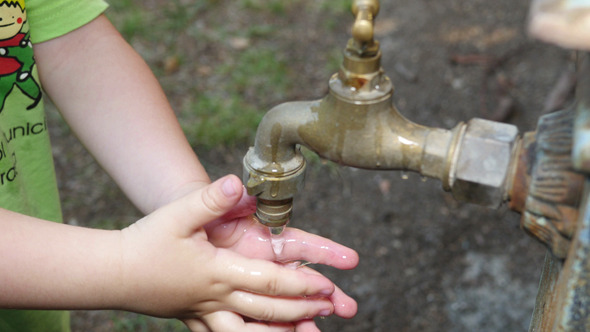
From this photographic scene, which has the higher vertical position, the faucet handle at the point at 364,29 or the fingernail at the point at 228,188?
the faucet handle at the point at 364,29

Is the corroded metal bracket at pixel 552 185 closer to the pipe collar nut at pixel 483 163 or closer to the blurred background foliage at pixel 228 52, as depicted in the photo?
the pipe collar nut at pixel 483 163

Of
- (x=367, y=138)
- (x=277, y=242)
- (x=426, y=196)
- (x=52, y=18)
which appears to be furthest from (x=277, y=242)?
(x=426, y=196)

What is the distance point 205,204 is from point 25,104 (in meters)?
0.37

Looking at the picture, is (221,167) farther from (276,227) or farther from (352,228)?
(276,227)

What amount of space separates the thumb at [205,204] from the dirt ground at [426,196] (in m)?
0.93

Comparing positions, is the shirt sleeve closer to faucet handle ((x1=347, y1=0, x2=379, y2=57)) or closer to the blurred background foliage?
faucet handle ((x1=347, y1=0, x2=379, y2=57))

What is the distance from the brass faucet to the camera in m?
0.63

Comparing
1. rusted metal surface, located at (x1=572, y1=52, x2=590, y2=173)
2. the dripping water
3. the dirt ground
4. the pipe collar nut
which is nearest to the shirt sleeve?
the dripping water

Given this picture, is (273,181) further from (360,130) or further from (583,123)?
(583,123)

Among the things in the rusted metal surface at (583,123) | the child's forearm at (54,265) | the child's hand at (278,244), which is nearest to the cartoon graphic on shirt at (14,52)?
the child's forearm at (54,265)

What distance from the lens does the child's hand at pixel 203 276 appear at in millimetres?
738

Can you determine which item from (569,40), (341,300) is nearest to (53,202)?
(341,300)

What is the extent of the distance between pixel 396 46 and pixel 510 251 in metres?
0.99

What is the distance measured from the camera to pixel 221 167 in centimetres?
198
